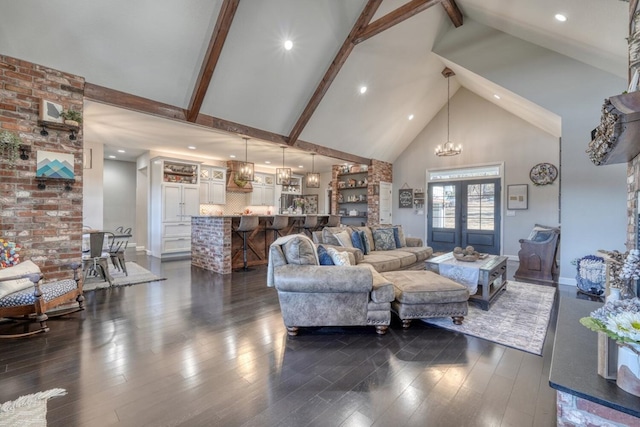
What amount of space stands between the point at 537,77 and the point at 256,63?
199 inches

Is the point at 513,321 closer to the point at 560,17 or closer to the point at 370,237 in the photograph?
the point at 370,237

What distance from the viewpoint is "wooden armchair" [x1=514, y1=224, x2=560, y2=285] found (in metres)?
4.96

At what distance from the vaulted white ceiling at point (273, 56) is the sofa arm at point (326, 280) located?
3.53 meters

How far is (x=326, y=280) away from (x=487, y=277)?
2.15 m

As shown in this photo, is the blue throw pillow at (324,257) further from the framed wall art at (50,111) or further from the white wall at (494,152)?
the white wall at (494,152)

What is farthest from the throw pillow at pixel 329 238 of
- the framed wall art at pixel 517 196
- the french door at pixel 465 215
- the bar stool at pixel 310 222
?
the framed wall art at pixel 517 196

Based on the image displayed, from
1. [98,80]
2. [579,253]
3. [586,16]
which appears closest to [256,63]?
[98,80]

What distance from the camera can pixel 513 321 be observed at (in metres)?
3.09

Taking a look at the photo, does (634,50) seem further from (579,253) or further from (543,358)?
(579,253)

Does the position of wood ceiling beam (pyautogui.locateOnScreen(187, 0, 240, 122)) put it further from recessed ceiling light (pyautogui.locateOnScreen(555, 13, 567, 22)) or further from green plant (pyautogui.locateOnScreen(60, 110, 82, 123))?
recessed ceiling light (pyautogui.locateOnScreen(555, 13, 567, 22))

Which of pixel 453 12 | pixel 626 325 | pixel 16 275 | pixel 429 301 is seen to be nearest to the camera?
pixel 626 325

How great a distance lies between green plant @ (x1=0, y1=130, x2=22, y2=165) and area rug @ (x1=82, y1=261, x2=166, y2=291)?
2161 mm

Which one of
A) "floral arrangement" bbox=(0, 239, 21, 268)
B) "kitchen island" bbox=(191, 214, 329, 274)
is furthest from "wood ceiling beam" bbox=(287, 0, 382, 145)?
"floral arrangement" bbox=(0, 239, 21, 268)

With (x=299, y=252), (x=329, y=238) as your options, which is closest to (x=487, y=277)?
(x=329, y=238)
